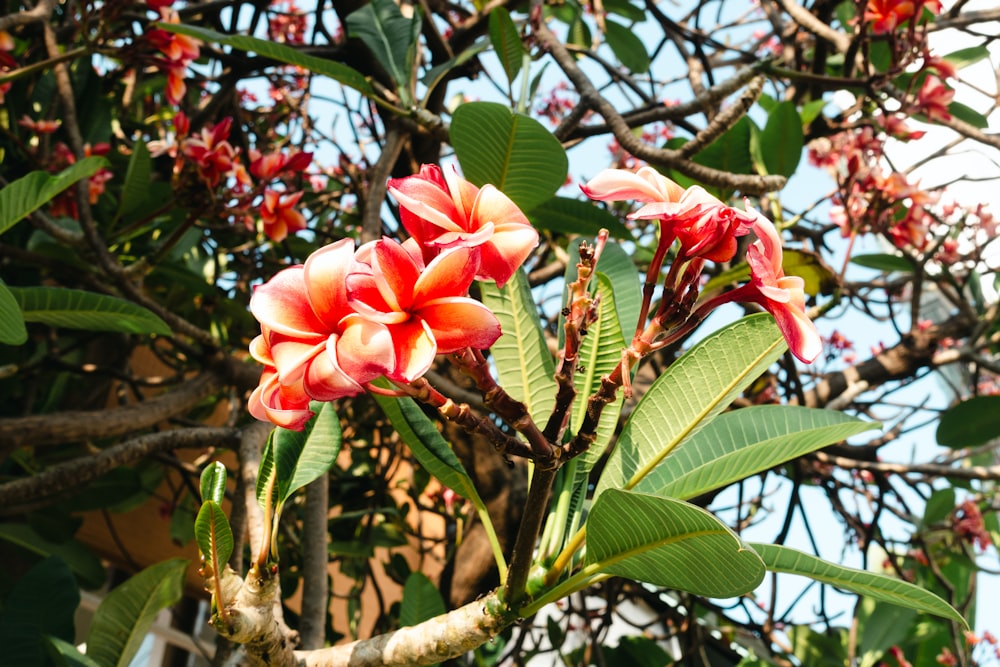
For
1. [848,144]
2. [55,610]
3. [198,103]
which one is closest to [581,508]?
[55,610]

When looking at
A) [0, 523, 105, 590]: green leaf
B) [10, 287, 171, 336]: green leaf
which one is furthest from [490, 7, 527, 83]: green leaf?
[0, 523, 105, 590]: green leaf

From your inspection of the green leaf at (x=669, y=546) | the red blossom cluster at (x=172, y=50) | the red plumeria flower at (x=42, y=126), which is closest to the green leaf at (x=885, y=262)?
the red blossom cluster at (x=172, y=50)

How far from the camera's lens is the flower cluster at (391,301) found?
0.51m

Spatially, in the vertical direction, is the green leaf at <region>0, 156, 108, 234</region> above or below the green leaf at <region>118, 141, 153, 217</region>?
below

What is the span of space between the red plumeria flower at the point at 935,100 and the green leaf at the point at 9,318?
1850 mm

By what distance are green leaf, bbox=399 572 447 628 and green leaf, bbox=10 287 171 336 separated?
1.69 ft

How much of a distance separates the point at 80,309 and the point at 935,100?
1.83 m

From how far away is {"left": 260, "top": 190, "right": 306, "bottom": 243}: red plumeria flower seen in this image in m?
1.67

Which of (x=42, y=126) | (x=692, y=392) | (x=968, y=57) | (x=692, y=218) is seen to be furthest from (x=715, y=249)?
(x=968, y=57)

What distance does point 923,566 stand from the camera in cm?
240

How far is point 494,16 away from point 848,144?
3.86 feet

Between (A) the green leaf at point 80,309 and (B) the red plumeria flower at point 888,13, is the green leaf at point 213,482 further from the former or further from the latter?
(B) the red plumeria flower at point 888,13

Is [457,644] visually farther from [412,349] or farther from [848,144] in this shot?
[848,144]

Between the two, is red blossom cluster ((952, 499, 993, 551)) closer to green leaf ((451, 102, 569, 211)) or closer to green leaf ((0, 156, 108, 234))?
green leaf ((451, 102, 569, 211))
